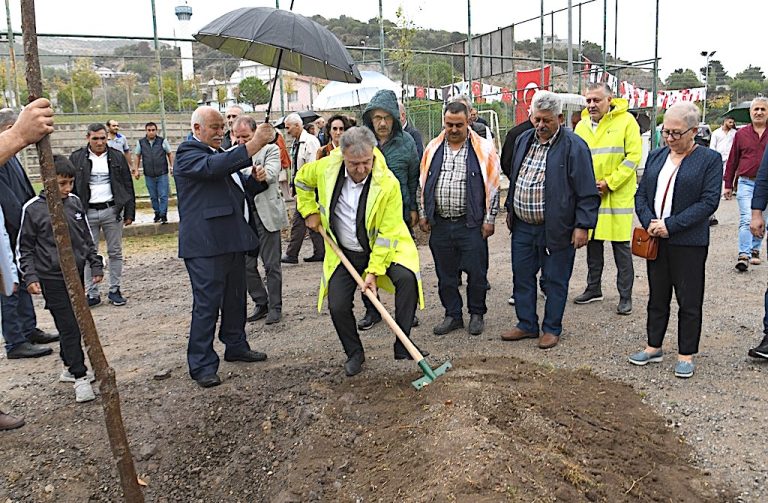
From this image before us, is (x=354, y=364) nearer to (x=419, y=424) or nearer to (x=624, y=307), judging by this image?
(x=419, y=424)

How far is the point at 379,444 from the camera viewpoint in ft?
11.0

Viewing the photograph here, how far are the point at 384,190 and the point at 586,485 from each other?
2323 millimetres

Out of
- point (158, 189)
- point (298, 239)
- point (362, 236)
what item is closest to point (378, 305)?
point (362, 236)

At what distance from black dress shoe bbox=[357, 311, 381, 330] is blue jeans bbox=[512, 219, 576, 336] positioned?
1.32 meters

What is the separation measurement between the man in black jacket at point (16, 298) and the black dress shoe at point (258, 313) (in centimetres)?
176

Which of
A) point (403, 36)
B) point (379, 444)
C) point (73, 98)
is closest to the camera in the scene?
point (379, 444)

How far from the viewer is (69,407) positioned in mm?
4105

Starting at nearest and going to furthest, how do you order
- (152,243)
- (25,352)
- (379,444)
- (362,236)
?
1. (379,444)
2. (362,236)
3. (25,352)
4. (152,243)

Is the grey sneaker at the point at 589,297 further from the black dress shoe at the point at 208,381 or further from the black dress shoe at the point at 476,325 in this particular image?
the black dress shoe at the point at 208,381

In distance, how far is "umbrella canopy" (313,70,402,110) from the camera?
408 inches

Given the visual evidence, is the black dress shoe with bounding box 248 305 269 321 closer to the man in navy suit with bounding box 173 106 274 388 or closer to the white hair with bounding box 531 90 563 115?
the man in navy suit with bounding box 173 106 274 388

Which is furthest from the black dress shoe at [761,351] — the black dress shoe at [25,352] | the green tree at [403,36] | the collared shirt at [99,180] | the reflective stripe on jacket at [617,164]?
the green tree at [403,36]

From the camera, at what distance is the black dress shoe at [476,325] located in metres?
5.29

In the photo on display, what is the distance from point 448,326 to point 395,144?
166 cm
